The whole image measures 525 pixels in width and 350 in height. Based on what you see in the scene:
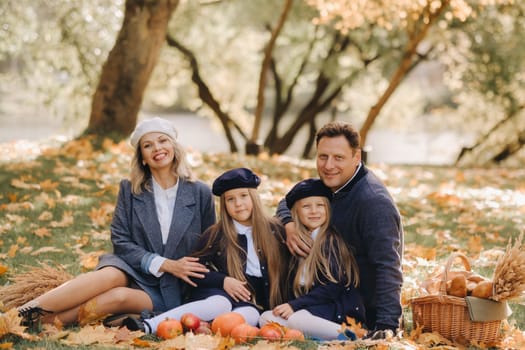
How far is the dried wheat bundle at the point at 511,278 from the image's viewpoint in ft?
11.3

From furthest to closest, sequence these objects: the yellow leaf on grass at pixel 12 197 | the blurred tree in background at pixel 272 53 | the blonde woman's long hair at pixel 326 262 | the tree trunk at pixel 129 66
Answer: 1. the blurred tree in background at pixel 272 53
2. the tree trunk at pixel 129 66
3. the yellow leaf on grass at pixel 12 197
4. the blonde woman's long hair at pixel 326 262

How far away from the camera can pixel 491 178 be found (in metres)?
11.4

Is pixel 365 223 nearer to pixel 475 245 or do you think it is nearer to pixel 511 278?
pixel 511 278

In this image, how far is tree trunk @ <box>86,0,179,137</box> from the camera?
9773mm

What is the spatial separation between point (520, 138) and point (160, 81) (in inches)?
426

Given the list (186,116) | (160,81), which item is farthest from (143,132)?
(186,116)

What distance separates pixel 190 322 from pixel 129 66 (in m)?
7.02

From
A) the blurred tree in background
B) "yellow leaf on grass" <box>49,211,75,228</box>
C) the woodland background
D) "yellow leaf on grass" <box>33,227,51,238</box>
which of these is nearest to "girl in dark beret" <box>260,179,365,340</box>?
the woodland background

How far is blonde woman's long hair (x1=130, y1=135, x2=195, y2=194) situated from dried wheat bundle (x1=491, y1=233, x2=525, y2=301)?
2.10 m

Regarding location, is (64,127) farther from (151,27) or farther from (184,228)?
(184,228)

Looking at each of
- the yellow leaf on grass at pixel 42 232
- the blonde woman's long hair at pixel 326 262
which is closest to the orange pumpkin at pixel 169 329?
the blonde woman's long hair at pixel 326 262

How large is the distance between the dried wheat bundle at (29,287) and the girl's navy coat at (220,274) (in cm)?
90

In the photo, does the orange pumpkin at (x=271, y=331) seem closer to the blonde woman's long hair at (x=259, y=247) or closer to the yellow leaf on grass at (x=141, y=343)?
the blonde woman's long hair at (x=259, y=247)

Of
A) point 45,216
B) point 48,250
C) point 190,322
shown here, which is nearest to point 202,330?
point 190,322
